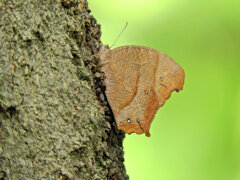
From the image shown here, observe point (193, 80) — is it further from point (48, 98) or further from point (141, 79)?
point (48, 98)

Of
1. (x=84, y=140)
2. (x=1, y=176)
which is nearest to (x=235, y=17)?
(x=84, y=140)

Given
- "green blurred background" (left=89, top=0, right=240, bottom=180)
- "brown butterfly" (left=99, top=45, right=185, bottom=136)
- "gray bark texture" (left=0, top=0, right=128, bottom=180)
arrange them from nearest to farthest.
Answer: "gray bark texture" (left=0, top=0, right=128, bottom=180)
"brown butterfly" (left=99, top=45, right=185, bottom=136)
"green blurred background" (left=89, top=0, right=240, bottom=180)

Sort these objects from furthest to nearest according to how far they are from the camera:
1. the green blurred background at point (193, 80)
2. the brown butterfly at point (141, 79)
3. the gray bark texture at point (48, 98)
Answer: the green blurred background at point (193, 80) < the brown butterfly at point (141, 79) < the gray bark texture at point (48, 98)

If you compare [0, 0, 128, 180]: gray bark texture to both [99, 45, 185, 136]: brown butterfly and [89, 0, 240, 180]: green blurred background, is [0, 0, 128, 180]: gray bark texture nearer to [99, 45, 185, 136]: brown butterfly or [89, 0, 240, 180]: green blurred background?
[99, 45, 185, 136]: brown butterfly

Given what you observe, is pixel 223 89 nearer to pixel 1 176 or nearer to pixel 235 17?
pixel 235 17

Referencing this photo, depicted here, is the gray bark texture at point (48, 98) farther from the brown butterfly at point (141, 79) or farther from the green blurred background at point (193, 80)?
the green blurred background at point (193, 80)

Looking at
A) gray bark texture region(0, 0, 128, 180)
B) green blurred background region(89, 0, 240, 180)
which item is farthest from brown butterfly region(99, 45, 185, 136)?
green blurred background region(89, 0, 240, 180)

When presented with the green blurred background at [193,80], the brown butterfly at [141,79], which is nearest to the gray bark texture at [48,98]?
the brown butterfly at [141,79]
